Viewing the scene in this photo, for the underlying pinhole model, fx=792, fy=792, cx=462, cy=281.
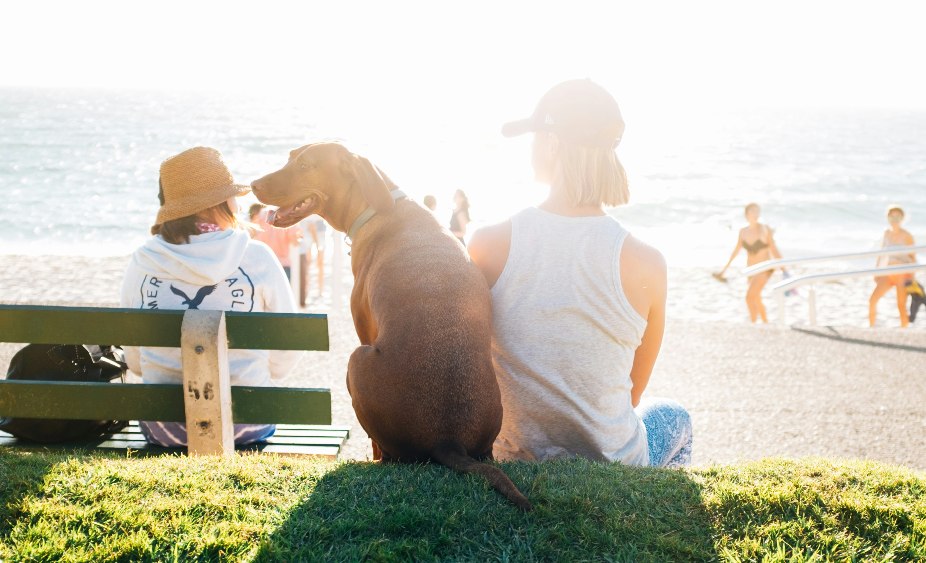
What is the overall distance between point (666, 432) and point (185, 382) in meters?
2.13

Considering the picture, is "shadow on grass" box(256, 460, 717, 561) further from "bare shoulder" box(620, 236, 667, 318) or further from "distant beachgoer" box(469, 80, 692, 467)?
"bare shoulder" box(620, 236, 667, 318)

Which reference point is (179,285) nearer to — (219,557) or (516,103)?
(219,557)

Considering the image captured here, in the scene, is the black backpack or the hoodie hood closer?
the hoodie hood

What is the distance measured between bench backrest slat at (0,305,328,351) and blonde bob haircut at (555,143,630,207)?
116 cm

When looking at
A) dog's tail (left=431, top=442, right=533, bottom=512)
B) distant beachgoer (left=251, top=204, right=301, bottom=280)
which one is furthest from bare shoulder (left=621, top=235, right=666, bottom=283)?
distant beachgoer (left=251, top=204, right=301, bottom=280)

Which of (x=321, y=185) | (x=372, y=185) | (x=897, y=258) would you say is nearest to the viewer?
(x=372, y=185)

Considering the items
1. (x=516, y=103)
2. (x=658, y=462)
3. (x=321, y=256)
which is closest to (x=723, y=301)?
(x=321, y=256)

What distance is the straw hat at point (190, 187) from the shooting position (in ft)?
12.5

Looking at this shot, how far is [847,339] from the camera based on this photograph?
8617mm

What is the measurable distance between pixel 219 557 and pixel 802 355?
23.3 ft

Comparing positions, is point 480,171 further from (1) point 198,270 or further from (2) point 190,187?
(1) point 198,270

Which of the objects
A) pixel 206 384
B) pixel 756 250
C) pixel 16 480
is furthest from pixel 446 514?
pixel 756 250

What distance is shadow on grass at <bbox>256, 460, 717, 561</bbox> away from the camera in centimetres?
240

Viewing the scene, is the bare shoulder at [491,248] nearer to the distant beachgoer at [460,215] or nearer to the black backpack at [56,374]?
the black backpack at [56,374]
